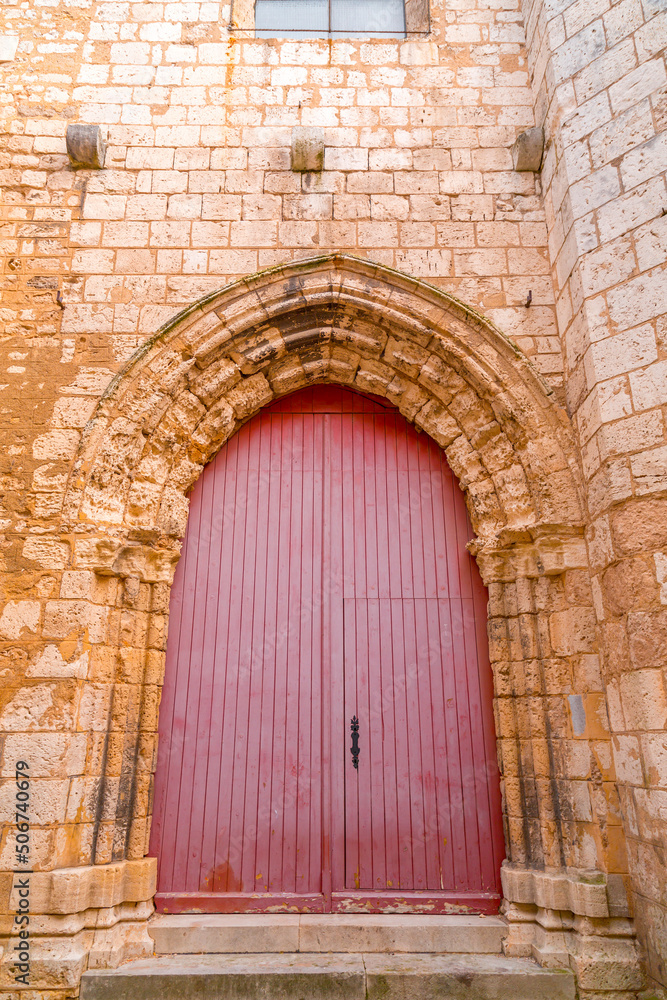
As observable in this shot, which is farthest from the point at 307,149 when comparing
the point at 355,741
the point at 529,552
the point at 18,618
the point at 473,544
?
the point at 355,741

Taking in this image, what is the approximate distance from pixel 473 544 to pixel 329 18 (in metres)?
3.72

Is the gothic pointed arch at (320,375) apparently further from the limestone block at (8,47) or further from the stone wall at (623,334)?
the limestone block at (8,47)

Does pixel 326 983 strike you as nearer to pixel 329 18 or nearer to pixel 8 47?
pixel 8 47

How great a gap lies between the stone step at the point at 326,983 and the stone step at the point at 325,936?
173mm

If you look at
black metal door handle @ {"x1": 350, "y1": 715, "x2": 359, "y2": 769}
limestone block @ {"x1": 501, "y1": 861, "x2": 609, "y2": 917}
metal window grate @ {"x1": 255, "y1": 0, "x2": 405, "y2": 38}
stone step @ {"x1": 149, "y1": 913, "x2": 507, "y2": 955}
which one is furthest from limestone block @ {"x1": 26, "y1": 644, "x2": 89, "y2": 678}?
metal window grate @ {"x1": 255, "y1": 0, "x2": 405, "y2": 38}

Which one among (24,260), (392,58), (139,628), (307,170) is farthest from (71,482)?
(392,58)

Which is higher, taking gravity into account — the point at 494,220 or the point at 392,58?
the point at 392,58

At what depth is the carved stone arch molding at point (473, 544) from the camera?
107 inches

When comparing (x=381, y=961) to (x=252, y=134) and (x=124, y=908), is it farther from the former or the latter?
(x=252, y=134)

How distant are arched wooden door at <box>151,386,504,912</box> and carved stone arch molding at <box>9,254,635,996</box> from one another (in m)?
0.15

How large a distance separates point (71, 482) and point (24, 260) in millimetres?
1402

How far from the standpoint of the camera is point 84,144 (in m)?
3.53

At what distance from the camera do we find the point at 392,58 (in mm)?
3928

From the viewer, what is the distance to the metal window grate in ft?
13.6
